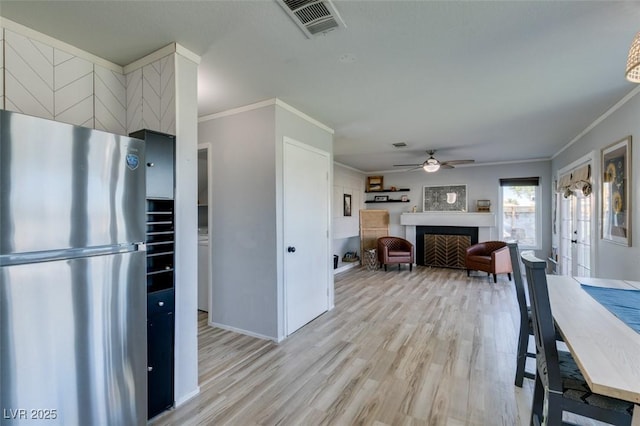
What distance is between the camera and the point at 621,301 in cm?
169

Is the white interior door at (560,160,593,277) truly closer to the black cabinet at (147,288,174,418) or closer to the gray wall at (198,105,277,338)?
the gray wall at (198,105,277,338)

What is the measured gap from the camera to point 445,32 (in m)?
1.82

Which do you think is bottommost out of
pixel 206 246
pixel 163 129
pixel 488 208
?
pixel 206 246

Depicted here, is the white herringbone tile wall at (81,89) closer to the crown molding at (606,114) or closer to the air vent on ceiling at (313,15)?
the air vent on ceiling at (313,15)

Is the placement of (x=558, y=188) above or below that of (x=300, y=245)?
above

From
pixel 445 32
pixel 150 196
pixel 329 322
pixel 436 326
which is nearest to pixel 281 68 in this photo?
pixel 445 32

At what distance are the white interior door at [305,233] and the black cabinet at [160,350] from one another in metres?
1.29

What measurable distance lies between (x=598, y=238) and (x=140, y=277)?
4674 millimetres

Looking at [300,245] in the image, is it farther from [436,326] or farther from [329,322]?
[436,326]

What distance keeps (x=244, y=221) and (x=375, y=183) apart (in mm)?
5257

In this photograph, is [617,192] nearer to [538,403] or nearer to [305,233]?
[538,403]

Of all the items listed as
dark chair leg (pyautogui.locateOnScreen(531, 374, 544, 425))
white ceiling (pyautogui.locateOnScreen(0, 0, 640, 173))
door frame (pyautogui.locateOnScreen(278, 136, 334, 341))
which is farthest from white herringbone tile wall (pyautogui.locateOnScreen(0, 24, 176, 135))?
dark chair leg (pyautogui.locateOnScreen(531, 374, 544, 425))

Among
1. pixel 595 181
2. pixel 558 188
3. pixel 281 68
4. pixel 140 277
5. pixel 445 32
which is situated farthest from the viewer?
pixel 558 188

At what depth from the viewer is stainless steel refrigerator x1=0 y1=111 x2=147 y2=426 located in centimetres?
113
